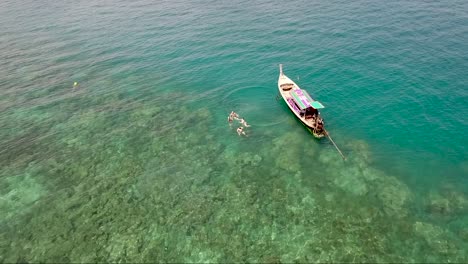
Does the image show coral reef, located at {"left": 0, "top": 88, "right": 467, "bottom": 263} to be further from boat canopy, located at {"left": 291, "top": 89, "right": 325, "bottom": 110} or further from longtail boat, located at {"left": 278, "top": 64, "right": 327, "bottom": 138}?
boat canopy, located at {"left": 291, "top": 89, "right": 325, "bottom": 110}

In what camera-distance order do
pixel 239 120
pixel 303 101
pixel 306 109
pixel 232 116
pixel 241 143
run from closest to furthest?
1. pixel 306 109
2. pixel 241 143
3. pixel 303 101
4. pixel 232 116
5. pixel 239 120

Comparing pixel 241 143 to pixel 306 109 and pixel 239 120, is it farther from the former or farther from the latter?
pixel 306 109

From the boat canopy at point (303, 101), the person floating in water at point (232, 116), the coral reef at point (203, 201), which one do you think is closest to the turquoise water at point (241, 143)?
the coral reef at point (203, 201)

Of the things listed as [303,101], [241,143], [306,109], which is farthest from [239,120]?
[306,109]

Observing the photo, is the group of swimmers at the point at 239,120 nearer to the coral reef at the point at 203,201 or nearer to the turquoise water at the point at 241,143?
the turquoise water at the point at 241,143

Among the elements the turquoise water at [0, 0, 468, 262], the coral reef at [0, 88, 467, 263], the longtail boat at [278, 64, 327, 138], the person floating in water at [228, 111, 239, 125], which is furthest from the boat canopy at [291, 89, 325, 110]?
the person floating in water at [228, 111, 239, 125]

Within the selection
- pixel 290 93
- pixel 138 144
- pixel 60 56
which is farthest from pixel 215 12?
pixel 138 144
